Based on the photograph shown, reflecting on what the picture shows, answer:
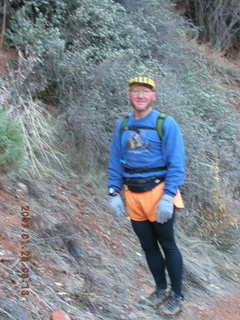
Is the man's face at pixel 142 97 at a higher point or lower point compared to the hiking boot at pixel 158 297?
higher

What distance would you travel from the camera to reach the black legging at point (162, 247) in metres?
4.95

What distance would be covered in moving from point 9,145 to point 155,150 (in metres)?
1.70

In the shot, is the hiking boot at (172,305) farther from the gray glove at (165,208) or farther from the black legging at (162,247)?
the gray glove at (165,208)

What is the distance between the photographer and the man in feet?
15.6

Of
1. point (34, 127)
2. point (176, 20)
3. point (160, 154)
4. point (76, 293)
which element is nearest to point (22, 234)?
point (76, 293)

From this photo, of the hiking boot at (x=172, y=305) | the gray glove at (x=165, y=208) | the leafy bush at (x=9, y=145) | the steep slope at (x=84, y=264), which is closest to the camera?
the gray glove at (x=165, y=208)

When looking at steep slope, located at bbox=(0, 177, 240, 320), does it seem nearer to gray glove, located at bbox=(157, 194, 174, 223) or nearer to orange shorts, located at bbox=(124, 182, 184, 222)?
orange shorts, located at bbox=(124, 182, 184, 222)

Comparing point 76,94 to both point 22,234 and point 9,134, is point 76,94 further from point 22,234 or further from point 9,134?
point 22,234

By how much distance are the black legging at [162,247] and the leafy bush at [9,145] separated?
4.77 feet

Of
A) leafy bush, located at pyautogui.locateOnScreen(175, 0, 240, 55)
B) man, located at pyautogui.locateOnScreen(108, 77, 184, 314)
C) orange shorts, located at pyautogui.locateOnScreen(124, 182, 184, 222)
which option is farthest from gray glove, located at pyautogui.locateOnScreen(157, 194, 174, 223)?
leafy bush, located at pyautogui.locateOnScreen(175, 0, 240, 55)

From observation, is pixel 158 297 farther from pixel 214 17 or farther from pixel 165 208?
pixel 214 17

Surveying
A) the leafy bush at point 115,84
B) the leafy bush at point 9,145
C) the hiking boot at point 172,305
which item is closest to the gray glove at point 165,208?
the hiking boot at point 172,305

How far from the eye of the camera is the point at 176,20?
12.3 meters

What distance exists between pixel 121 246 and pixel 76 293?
4.94 feet
